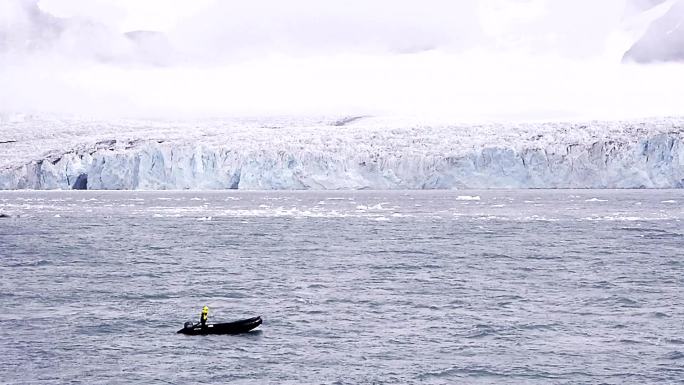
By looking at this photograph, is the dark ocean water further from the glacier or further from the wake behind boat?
the glacier

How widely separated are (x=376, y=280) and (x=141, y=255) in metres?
15.1

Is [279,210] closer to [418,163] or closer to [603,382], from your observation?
[418,163]

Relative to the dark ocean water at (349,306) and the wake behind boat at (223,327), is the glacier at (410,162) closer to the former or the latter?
the dark ocean water at (349,306)

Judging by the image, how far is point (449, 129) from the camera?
132500 millimetres

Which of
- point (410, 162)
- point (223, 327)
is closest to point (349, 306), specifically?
point (223, 327)

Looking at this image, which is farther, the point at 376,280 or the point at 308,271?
the point at 308,271

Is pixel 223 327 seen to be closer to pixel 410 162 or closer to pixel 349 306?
pixel 349 306

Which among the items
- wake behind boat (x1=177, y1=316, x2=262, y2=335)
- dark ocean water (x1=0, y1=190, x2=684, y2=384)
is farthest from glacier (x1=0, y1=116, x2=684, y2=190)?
wake behind boat (x1=177, y1=316, x2=262, y2=335)

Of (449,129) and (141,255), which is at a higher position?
(449,129)

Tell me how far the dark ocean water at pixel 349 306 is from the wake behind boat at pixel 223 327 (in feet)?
0.89

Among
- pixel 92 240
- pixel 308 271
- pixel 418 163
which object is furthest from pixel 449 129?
pixel 308 271

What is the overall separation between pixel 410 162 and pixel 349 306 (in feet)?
285

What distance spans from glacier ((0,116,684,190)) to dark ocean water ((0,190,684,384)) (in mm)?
49253

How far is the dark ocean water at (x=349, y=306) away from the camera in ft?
70.0
